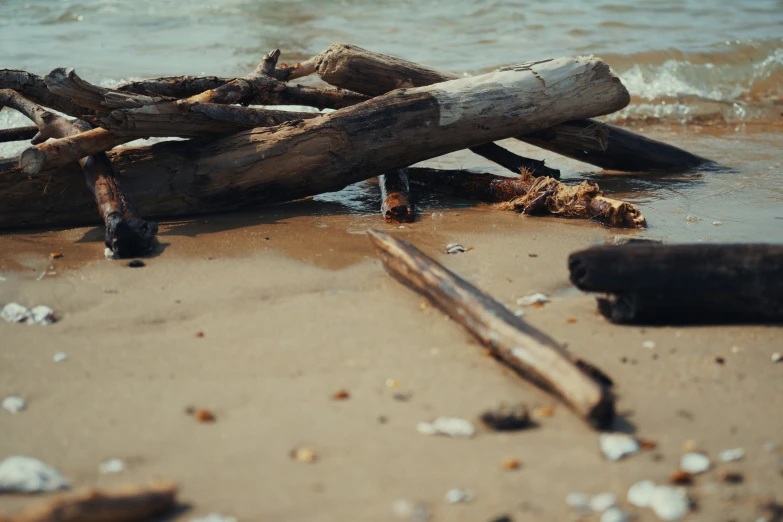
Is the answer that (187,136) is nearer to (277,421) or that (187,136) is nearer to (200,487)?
(277,421)

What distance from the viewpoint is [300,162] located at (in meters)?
5.02

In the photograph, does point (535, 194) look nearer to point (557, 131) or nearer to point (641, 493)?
point (557, 131)

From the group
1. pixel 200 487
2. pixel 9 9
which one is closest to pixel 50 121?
pixel 200 487

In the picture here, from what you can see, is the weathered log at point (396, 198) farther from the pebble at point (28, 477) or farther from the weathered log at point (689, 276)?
the pebble at point (28, 477)

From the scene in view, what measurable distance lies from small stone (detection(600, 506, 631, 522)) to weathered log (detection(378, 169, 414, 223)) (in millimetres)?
3089

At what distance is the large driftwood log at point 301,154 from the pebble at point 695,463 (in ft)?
10.3

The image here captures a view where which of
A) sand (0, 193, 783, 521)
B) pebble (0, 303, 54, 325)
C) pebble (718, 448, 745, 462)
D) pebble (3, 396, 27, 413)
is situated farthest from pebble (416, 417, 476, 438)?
pebble (0, 303, 54, 325)

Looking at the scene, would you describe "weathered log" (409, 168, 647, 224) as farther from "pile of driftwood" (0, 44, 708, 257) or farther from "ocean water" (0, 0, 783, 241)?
"ocean water" (0, 0, 783, 241)

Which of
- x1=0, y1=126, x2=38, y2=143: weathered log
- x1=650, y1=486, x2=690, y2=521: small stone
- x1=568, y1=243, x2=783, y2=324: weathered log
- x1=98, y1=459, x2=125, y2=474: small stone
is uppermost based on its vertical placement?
x1=0, y1=126, x2=38, y2=143: weathered log

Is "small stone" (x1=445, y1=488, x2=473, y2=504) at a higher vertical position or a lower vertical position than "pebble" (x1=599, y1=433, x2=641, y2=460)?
lower

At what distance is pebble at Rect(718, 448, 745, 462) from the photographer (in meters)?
2.39

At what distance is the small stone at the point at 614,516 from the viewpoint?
212 cm

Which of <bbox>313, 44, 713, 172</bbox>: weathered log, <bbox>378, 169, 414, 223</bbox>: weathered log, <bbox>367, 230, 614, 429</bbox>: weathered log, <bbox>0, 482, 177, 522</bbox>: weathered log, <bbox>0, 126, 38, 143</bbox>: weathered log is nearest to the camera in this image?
<bbox>0, 482, 177, 522</bbox>: weathered log

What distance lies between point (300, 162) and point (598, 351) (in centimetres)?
257
